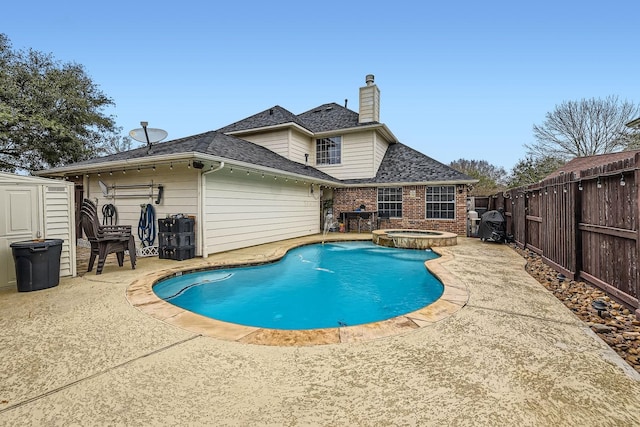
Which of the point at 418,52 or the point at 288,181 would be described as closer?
the point at 288,181

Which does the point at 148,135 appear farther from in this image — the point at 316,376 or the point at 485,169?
the point at 485,169

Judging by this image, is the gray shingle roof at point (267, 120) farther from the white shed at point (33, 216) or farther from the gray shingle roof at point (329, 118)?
the white shed at point (33, 216)

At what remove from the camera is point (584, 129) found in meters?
18.4

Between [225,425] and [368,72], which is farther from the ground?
[368,72]

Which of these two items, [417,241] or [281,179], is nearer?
[417,241]

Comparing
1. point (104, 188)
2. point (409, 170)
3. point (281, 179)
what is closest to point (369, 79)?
point (409, 170)

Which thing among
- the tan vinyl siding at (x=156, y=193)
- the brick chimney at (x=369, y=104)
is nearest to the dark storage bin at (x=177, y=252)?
the tan vinyl siding at (x=156, y=193)

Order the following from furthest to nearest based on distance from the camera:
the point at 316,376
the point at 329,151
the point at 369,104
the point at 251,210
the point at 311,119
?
the point at 311,119, the point at 329,151, the point at 369,104, the point at 251,210, the point at 316,376

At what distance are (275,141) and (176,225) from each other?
726 centimetres

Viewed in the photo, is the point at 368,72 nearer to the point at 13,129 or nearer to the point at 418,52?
the point at 418,52

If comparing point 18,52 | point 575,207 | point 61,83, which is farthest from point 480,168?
point 18,52

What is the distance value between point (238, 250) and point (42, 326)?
16.3 ft

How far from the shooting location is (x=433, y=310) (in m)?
3.16

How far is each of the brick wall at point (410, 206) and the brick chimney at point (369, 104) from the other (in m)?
3.13
